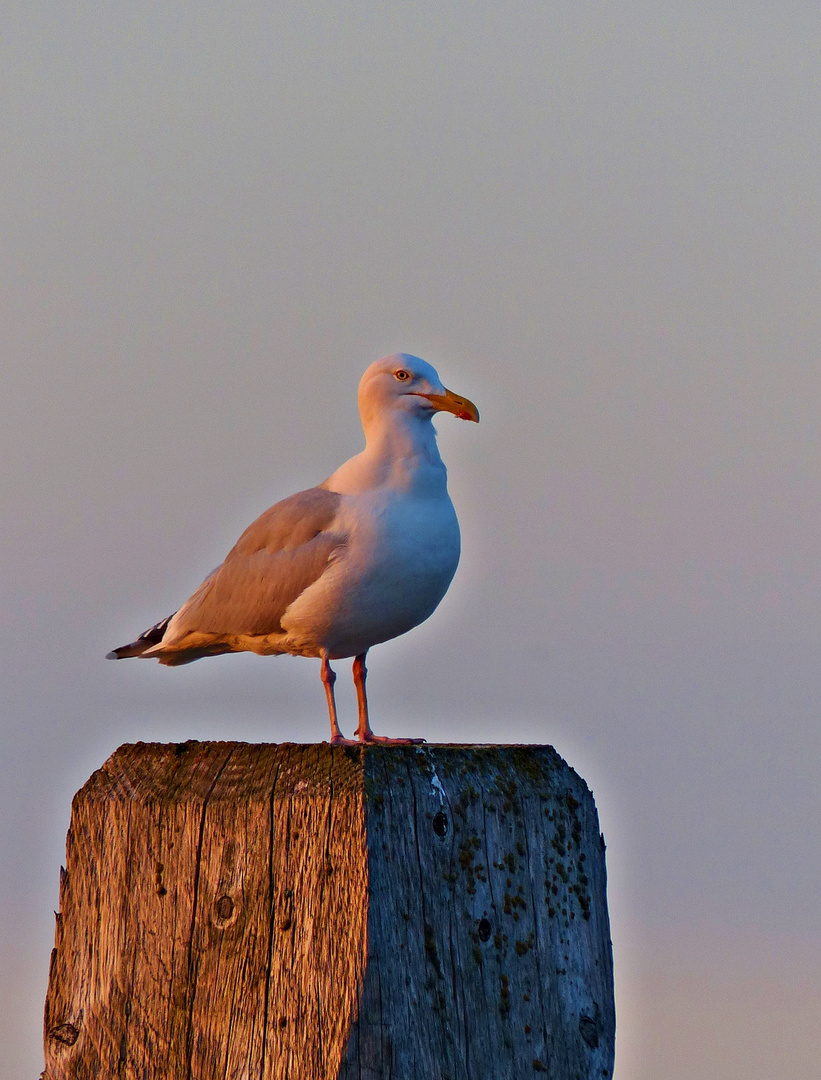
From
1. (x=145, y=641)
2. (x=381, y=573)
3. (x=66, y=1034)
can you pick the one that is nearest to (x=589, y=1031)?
(x=66, y=1034)

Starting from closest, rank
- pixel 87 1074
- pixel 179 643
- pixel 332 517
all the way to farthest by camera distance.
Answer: pixel 87 1074 → pixel 332 517 → pixel 179 643

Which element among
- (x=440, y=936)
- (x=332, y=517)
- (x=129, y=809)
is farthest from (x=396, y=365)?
(x=440, y=936)

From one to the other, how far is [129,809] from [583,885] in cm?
170

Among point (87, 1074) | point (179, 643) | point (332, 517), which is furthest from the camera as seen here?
point (179, 643)

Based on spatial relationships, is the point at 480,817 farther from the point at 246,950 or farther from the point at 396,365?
the point at 396,365

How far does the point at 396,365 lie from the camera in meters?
7.65

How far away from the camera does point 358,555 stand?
22.9ft

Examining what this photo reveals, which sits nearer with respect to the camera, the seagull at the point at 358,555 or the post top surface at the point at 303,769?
the post top surface at the point at 303,769

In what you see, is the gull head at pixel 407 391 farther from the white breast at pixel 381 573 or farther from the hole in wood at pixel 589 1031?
the hole in wood at pixel 589 1031

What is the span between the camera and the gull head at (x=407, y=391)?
24.8ft

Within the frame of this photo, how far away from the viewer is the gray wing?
7191 millimetres

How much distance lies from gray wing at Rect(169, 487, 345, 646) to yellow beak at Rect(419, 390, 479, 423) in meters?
0.76

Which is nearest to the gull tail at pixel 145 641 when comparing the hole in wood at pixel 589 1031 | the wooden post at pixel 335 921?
the wooden post at pixel 335 921

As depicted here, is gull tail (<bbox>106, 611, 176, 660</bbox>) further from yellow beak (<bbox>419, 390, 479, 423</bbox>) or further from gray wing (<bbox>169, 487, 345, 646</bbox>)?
yellow beak (<bbox>419, 390, 479, 423</bbox>)
